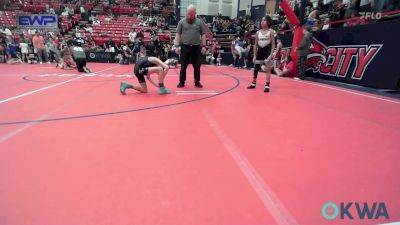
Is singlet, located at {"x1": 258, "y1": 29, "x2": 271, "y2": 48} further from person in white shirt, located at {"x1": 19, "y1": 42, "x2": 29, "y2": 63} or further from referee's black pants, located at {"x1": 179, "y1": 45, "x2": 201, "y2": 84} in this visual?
person in white shirt, located at {"x1": 19, "y1": 42, "x2": 29, "y2": 63}

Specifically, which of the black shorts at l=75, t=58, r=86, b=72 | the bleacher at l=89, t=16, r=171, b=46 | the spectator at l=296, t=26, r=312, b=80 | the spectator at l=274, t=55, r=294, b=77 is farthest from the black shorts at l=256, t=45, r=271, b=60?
the bleacher at l=89, t=16, r=171, b=46

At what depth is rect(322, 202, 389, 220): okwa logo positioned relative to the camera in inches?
50.6

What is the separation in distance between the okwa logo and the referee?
175 inches

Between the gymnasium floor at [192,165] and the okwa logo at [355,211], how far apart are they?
2 centimetres

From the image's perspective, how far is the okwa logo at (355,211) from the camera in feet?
4.22

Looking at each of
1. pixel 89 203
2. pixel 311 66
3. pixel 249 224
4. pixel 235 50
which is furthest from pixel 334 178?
pixel 235 50

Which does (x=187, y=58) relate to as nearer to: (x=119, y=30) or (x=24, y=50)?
(x=24, y=50)

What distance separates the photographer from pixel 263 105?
3.82 metres

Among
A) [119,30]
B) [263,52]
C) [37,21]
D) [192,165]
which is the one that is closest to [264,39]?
[263,52]

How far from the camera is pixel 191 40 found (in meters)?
5.62

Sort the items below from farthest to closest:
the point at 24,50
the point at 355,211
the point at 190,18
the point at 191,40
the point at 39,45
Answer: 1. the point at 24,50
2. the point at 39,45
3. the point at 191,40
4. the point at 190,18
5. the point at 355,211

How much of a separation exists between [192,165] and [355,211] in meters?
0.99

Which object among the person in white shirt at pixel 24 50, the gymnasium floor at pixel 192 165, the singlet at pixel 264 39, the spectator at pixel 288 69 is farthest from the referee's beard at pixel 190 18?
the person in white shirt at pixel 24 50

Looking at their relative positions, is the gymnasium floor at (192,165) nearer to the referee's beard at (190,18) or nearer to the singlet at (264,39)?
the singlet at (264,39)
